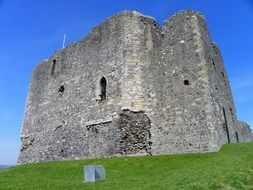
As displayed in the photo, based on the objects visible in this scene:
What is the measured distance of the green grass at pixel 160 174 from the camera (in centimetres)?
887

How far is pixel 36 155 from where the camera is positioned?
23.6m

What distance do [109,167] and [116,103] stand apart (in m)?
5.03

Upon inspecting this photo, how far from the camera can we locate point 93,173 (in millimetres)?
10766

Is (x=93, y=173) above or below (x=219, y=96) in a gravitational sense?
A: below

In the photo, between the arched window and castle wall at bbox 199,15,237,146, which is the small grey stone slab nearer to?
castle wall at bbox 199,15,237,146

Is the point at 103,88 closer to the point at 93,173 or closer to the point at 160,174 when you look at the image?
the point at 160,174

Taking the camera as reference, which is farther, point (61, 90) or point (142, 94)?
point (61, 90)

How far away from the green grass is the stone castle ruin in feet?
6.50

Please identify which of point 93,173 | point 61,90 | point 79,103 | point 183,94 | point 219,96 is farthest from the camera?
point 61,90

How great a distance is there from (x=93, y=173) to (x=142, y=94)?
839cm

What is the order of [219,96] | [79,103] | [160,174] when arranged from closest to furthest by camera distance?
[160,174], [219,96], [79,103]

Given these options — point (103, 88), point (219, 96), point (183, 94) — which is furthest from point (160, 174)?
point (103, 88)

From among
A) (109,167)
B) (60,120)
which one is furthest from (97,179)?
(60,120)

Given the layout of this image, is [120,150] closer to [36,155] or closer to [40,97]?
[36,155]
